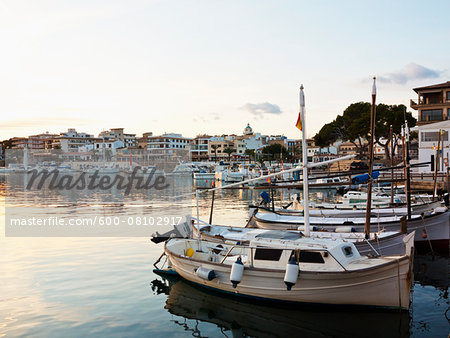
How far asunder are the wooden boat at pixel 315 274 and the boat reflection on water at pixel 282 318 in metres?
0.32

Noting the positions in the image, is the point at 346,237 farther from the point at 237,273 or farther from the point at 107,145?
the point at 107,145

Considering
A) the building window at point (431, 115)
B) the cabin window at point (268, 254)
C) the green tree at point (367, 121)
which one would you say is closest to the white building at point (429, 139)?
the green tree at point (367, 121)

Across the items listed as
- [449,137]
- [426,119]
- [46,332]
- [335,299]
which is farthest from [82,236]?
[426,119]

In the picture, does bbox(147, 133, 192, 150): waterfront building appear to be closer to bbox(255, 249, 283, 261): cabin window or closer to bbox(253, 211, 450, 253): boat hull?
bbox(253, 211, 450, 253): boat hull

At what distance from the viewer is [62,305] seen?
1445cm

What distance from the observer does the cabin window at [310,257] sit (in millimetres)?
13336

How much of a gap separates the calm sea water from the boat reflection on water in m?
0.03

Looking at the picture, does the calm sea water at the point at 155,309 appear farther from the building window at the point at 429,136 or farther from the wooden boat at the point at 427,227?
the building window at the point at 429,136

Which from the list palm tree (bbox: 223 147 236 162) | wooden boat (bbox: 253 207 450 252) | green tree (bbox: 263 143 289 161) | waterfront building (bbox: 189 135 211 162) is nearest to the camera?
wooden boat (bbox: 253 207 450 252)

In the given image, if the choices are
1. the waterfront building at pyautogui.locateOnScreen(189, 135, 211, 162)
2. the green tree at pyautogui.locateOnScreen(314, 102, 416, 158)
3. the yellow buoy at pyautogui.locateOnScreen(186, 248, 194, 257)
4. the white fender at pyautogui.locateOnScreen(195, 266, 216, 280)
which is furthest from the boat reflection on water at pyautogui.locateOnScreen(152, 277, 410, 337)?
the waterfront building at pyautogui.locateOnScreen(189, 135, 211, 162)

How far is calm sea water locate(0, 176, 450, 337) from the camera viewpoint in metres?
12.3

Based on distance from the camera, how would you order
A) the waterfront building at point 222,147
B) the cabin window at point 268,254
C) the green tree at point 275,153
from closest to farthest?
the cabin window at point 268,254, the green tree at point 275,153, the waterfront building at point 222,147

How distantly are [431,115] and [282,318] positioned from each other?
6649cm

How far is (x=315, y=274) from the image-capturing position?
12836 millimetres
